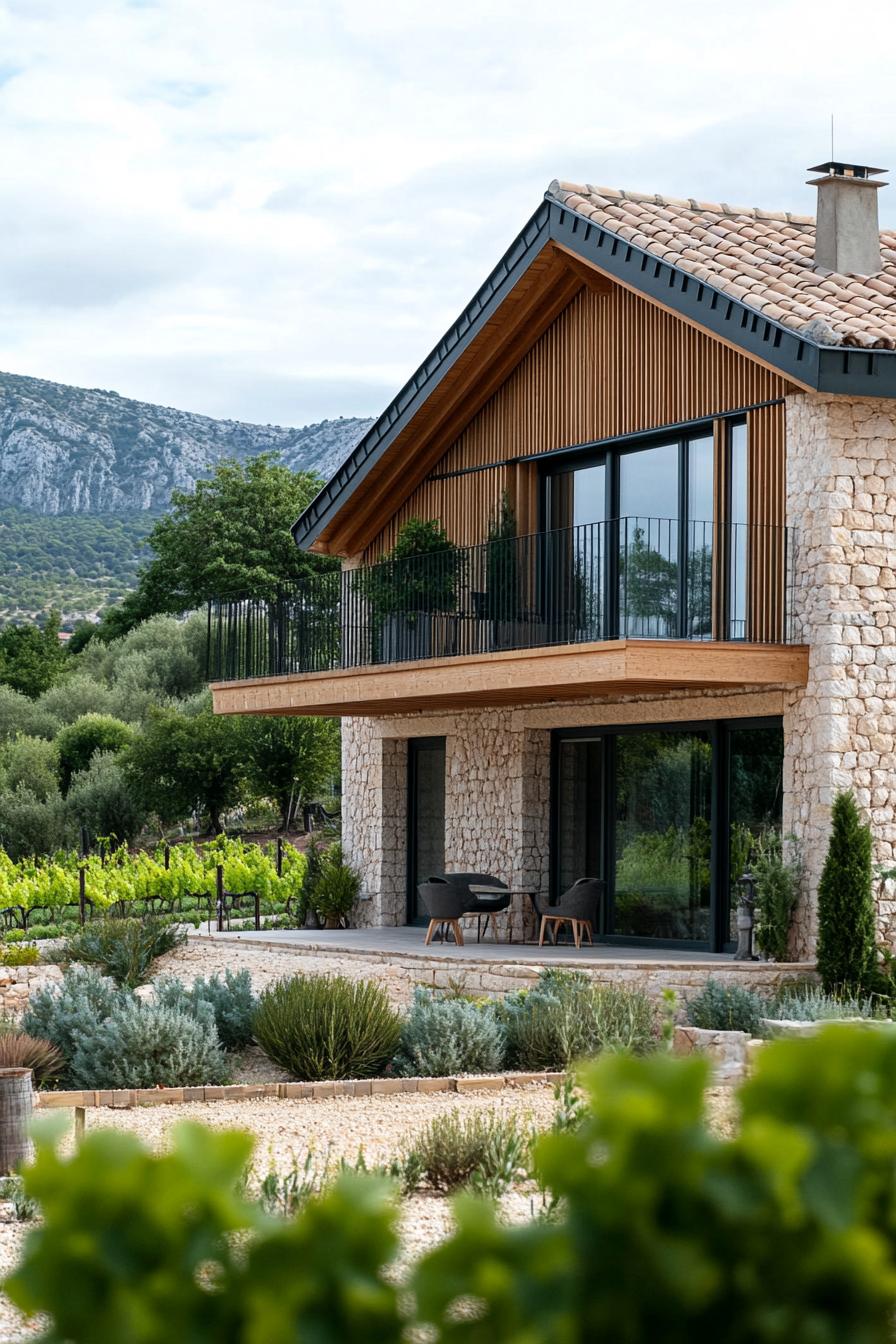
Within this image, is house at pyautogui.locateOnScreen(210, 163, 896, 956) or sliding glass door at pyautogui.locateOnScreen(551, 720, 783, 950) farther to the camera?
sliding glass door at pyautogui.locateOnScreen(551, 720, 783, 950)

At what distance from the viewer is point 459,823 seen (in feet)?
65.9

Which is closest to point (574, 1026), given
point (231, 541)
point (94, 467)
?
point (231, 541)

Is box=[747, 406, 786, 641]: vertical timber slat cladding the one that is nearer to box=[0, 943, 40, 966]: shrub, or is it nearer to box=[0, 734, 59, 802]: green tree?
box=[0, 943, 40, 966]: shrub

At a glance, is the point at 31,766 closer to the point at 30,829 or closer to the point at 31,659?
the point at 30,829

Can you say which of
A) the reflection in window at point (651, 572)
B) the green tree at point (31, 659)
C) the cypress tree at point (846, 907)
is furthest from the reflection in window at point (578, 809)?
the green tree at point (31, 659)

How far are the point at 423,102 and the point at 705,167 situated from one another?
404 inches

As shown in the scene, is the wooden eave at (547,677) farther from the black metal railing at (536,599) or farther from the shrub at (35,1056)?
the shrub at (35,1056)

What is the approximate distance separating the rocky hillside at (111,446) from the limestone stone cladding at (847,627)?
76543 millimetres

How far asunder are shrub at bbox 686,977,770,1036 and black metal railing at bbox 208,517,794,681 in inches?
135

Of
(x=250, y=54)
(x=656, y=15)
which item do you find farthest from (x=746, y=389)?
(x=250, y=54)

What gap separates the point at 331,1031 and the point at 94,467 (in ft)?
283

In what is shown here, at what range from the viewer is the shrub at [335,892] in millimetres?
21156

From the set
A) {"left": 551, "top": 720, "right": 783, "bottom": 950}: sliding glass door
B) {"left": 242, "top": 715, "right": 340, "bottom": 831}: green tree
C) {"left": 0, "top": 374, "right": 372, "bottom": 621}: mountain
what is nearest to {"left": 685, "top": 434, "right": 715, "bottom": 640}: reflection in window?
{"left": 551, "top": 720, "right": 783, "bottom": 950}: sliding glass door

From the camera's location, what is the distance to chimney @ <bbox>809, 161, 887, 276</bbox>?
56.5ft
